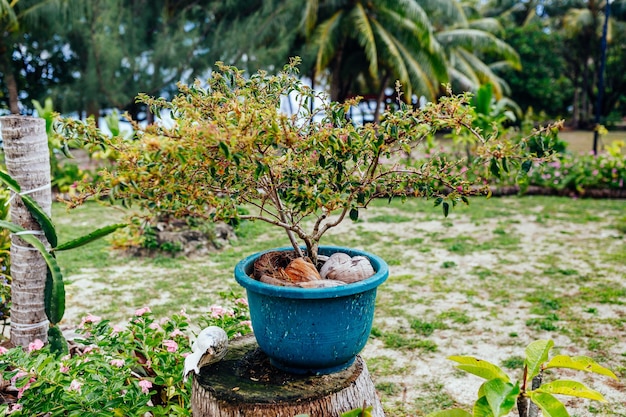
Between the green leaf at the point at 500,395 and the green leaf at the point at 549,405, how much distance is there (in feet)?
0.23

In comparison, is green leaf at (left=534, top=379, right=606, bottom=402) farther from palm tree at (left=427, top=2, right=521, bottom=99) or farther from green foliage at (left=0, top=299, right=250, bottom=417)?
palm tree at (left=427, top=2, right=521, bottom=99)

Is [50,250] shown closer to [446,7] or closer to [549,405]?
[549,405]

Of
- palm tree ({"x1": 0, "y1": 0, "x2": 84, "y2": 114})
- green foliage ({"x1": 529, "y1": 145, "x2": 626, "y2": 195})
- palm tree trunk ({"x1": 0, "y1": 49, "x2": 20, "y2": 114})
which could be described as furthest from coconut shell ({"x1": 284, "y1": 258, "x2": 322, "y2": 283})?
palm tree trunk ({"x1": 0, "y1": 49, "x2": 20, "y2": 114})

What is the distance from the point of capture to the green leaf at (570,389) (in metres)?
1.32

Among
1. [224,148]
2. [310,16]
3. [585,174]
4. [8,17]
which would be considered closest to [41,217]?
[224,148]

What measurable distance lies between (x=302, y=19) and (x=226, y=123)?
1515cm

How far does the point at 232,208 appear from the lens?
1788 millimetres

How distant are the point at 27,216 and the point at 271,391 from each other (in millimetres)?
1313

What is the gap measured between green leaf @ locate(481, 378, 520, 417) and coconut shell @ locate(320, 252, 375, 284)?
71cm

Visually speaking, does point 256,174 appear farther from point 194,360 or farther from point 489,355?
point 489,355

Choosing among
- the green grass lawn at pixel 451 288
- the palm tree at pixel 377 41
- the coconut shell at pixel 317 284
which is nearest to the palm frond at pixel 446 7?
the palm tree at pixel 377 41

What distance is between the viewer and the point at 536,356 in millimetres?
1438

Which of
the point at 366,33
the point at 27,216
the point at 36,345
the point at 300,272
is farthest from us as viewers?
the point at 366,33

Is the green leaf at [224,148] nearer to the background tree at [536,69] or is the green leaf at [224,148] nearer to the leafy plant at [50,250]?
the leafy plant at [50,250]
